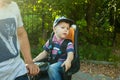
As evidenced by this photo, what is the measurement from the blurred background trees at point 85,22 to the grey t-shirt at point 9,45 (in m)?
5.33

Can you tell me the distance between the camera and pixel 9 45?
3.13 m

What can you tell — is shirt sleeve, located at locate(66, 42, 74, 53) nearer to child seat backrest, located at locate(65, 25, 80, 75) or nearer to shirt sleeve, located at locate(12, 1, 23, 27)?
child seat backrest, located at locate(65, 25, 80, 75)

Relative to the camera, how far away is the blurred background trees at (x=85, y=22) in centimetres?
912

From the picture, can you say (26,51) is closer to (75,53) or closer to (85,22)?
(75,53)

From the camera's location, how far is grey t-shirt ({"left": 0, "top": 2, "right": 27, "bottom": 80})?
10.2ft

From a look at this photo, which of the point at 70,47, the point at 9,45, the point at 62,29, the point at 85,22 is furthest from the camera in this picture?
the point at 85,22

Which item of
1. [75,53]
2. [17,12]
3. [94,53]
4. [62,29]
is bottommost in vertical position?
[94,53]

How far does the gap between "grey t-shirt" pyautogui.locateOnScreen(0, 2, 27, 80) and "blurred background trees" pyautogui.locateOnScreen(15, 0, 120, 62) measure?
5.33 meters

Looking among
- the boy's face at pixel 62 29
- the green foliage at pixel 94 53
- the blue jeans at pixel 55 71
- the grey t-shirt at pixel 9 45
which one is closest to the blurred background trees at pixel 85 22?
the green foliage at pixel 94 53

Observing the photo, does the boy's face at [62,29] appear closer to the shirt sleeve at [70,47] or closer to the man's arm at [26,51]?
the shirt sleeve at [70,47]

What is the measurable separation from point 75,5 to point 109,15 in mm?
1437

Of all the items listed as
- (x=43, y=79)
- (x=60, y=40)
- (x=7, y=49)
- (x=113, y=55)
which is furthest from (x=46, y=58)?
(x=113, y=55)

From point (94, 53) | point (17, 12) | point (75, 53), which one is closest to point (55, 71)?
point (75, 53)

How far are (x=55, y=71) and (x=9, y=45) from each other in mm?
1502
